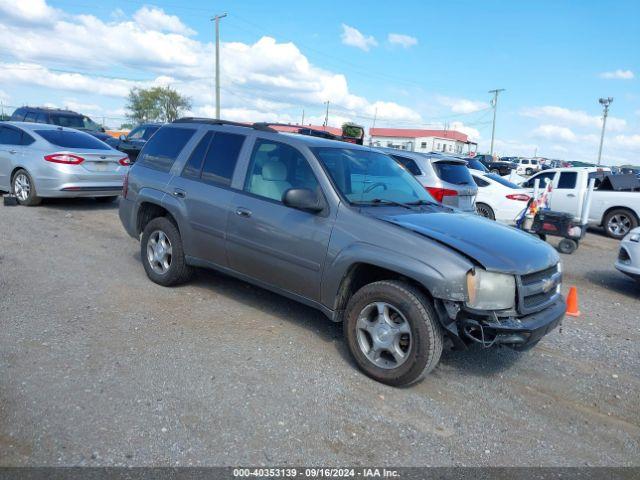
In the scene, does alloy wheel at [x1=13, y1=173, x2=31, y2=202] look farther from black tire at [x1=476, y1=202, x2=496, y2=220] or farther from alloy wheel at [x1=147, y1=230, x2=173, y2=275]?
black tire at [x1=476, y1=202, x2=496, y2=220]

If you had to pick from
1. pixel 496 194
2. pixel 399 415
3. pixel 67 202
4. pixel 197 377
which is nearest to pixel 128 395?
pixel 197 377

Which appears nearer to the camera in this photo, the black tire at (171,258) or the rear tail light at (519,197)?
the black tire at (171,258)

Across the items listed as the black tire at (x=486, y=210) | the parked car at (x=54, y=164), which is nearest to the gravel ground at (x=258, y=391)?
the parked car at (x=54, y=164)

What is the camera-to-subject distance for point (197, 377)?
12.5ft

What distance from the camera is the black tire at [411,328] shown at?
12.0 ft

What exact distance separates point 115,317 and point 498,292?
3418 mm

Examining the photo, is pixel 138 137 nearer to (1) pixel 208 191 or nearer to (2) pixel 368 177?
Answer: (1) pixel 208 191

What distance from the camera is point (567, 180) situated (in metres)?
13.0

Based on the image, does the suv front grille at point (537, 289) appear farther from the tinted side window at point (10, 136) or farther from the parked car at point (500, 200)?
the tinted side window at point (10, 136)

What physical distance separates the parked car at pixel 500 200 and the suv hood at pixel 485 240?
7.54 meters

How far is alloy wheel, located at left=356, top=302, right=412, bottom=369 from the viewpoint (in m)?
3.84

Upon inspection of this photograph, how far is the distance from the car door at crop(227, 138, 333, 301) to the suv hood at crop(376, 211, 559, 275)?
65cm

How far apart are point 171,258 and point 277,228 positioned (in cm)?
171

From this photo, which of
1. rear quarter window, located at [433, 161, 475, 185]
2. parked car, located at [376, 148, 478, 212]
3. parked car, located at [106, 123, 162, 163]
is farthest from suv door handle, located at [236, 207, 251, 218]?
parked car, located at [106, 123, 162, 163]
